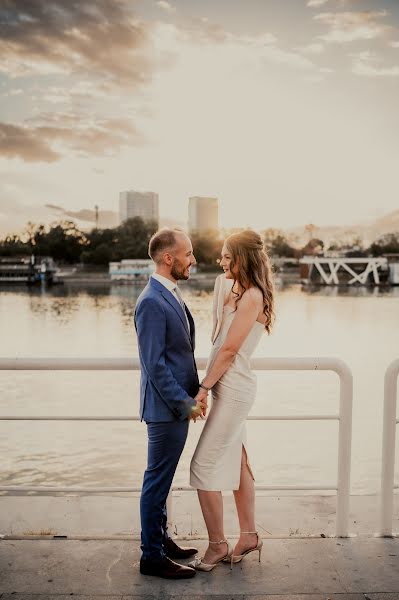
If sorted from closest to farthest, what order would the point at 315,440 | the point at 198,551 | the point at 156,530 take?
1. the point at 156,530
2. the point at 198,551
3. the point at 315,440

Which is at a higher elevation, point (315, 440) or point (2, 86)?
point (2, 86)

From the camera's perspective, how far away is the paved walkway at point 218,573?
9.23 ft

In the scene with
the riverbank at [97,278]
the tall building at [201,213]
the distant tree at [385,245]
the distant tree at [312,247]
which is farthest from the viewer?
the tall building at [201,213]

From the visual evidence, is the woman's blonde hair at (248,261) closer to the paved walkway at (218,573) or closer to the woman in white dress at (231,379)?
the woman in white dress at (231,379)

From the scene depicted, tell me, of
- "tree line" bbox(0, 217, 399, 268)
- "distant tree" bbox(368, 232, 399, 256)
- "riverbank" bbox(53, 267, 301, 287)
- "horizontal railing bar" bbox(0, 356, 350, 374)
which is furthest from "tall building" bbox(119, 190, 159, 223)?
"horizontal railing bar" bbox(0, 356, 350, 374)

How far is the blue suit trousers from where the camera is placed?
295 cm

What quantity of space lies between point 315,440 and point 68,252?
101m

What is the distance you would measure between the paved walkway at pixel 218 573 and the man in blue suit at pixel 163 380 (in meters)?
0.15

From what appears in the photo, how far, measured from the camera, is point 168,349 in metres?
2.90

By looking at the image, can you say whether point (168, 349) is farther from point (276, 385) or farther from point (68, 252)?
point (68, 252)

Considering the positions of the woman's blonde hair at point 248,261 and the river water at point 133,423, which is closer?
the woman's blonde hair at point 248,261

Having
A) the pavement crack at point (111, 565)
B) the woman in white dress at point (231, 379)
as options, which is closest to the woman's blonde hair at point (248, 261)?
the woman in white dress at point (231, 379)

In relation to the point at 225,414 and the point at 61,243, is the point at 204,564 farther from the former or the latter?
the point at 61,243

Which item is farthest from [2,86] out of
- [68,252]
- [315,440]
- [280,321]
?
[315,440]
